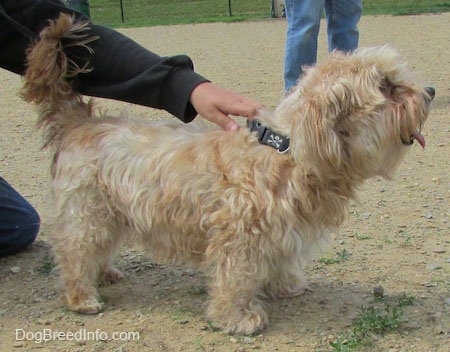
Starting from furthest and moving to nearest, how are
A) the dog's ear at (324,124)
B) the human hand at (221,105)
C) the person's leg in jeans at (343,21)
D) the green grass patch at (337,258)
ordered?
1. the person's leg in jeans at (343,21)
2. the green grass patch at (337,258)
3. the human hand at (221,105)
4. the dog's ear at (324,124)

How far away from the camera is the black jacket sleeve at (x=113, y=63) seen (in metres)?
3.55

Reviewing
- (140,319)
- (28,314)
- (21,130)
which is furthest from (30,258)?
(21,130)

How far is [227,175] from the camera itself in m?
3.18

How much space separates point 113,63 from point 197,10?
22764 mm

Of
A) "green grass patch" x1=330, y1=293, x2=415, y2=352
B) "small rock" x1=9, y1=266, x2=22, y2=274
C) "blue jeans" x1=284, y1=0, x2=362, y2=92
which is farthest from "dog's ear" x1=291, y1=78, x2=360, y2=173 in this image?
"blue jeans" x1=284, y1=0, x2=362, y2=92

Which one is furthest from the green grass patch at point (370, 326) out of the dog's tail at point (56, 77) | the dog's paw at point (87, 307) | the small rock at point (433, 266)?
the dog's tail at point (56, 77)

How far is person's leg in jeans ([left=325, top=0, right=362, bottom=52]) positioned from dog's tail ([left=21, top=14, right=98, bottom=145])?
3140 millimetres

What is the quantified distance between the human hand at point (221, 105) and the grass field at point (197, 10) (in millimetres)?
16077

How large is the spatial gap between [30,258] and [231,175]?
1.65 metres

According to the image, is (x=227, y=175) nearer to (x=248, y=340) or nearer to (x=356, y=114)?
(x=356, y=114)

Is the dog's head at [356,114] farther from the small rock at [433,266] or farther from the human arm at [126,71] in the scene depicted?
the small rock at [433,266]

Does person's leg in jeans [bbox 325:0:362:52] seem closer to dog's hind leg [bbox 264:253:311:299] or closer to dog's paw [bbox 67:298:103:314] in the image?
dog's hind leg [bbox 264:253:311:299]

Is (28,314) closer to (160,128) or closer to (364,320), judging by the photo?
(160,128)

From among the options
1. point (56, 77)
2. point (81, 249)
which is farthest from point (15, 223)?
point (56, 77)
